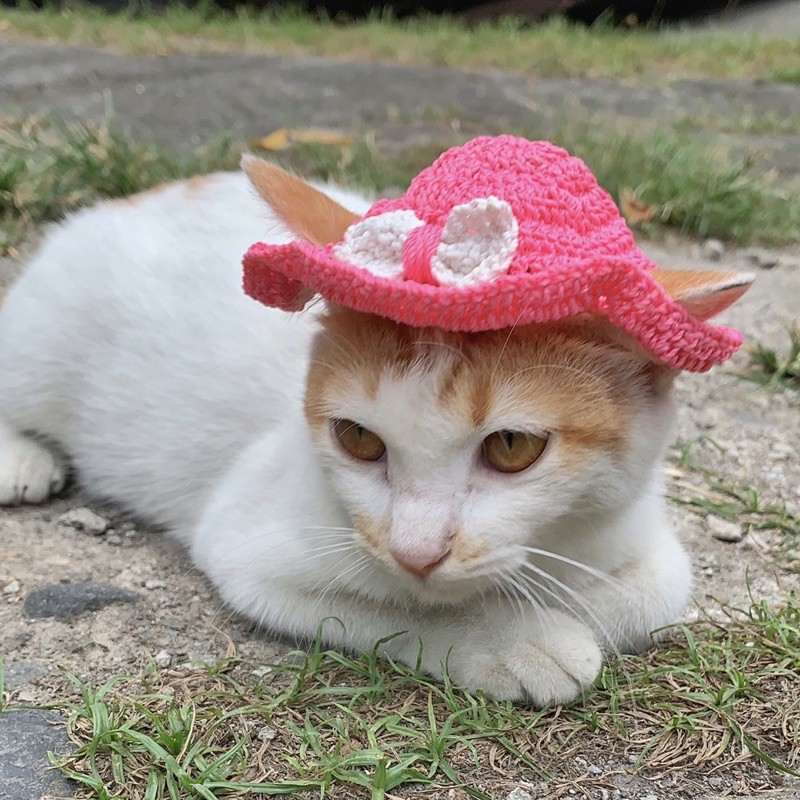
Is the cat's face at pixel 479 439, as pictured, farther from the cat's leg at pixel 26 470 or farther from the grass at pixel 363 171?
the grass at pixel 363 171

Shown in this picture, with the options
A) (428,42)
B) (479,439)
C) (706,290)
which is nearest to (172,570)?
(479,439)

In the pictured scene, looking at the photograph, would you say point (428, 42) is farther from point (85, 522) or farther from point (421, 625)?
point (421, 625)

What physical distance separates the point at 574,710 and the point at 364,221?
0.85 m

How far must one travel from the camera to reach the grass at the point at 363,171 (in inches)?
131

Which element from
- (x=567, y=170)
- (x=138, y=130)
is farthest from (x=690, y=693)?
(x=138, y=130)

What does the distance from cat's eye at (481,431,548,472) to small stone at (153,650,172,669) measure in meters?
0.69

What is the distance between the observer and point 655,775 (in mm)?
1393

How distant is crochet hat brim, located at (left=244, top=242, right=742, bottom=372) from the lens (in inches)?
47.8

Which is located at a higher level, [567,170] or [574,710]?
[567,170]

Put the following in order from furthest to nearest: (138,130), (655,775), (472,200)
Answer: (138,130)
(655,775)
(472,200)

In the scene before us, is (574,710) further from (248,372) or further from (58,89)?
(58,89)

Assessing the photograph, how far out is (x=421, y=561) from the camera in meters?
1.30

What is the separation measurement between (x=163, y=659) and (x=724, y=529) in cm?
126

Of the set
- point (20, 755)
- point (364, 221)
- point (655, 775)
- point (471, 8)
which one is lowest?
point (471, 8)
